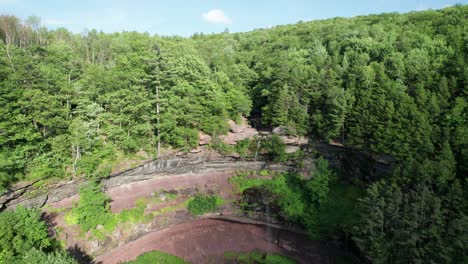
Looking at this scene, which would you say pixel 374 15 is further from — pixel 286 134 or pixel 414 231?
pixel 414 231

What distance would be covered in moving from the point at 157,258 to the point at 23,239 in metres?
12.0

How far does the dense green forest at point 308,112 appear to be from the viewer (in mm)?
25031

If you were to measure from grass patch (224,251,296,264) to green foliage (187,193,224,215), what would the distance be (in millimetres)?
6334

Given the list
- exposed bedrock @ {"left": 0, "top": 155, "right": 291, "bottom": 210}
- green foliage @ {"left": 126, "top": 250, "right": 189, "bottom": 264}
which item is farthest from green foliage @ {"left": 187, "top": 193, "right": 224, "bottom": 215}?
green foliage @ {"left": 126, "top": 250, "right": 189, "bottom": 264}

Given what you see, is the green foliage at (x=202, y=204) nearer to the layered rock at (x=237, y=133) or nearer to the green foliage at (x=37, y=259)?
the layered rock at (x=237, y=133)

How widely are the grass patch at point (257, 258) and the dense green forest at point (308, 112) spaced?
772 centimetres

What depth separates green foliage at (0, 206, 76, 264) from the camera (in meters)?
20.4

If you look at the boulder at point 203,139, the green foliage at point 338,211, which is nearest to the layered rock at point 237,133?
the boulder at point 203,139

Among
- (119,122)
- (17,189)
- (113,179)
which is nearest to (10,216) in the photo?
(17,189)

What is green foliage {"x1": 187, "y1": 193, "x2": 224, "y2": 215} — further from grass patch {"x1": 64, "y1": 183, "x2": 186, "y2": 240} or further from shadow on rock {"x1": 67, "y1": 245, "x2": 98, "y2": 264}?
shadow on rock {"x1": 67, "y1": 245, "x2": 98, "y2": 264}

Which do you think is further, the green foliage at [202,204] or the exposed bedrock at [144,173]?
the green foliage at [202,204]

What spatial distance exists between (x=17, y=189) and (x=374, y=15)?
87120 mm

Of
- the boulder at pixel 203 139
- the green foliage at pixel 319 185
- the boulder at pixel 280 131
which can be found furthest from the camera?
the boulder at pixel 280 131

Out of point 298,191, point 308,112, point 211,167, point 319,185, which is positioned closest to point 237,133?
point 211,167
